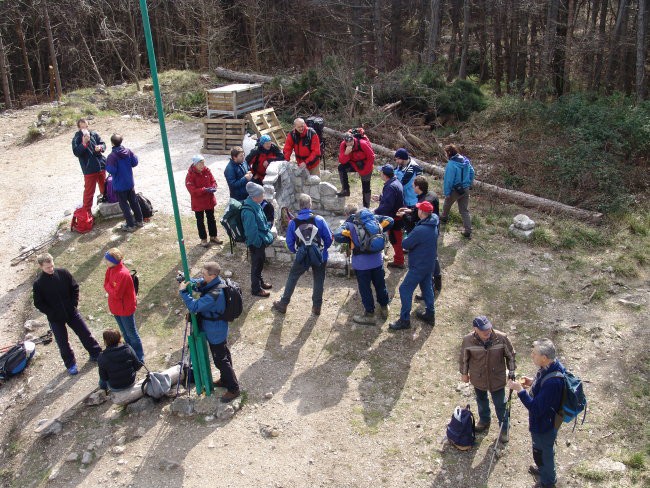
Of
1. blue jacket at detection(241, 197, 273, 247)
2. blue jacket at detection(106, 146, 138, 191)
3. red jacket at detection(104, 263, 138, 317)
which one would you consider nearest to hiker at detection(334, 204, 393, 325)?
blue jacket at detection(241, 197, 273, 247)

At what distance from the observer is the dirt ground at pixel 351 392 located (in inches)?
227

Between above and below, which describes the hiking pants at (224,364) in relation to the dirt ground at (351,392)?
above

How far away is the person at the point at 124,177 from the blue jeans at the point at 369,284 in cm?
487

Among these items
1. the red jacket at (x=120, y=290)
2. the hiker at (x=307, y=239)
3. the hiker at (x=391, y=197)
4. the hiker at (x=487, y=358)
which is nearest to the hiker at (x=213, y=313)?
the red jacket at (x=120, y=290)

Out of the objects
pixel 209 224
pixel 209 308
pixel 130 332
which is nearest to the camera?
pixel 209 308

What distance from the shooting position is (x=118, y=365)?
20.9 feet

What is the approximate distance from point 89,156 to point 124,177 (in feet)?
3.26

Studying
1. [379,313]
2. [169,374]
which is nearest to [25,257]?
[169,374]

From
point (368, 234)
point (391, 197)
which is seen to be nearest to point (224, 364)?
point (368, 234)

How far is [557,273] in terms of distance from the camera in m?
9.30

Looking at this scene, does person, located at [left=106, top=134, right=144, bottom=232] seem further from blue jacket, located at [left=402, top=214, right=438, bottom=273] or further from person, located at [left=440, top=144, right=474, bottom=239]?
person, located at [left=440, top=144, right=474, bottom=239]

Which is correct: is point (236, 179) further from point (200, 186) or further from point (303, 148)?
point (303, 148)

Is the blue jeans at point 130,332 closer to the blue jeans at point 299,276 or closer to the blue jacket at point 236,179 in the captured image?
the blue jeans at point 299,276

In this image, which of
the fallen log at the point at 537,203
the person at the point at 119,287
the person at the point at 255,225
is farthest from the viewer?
the fallen log at the point at 537,203
